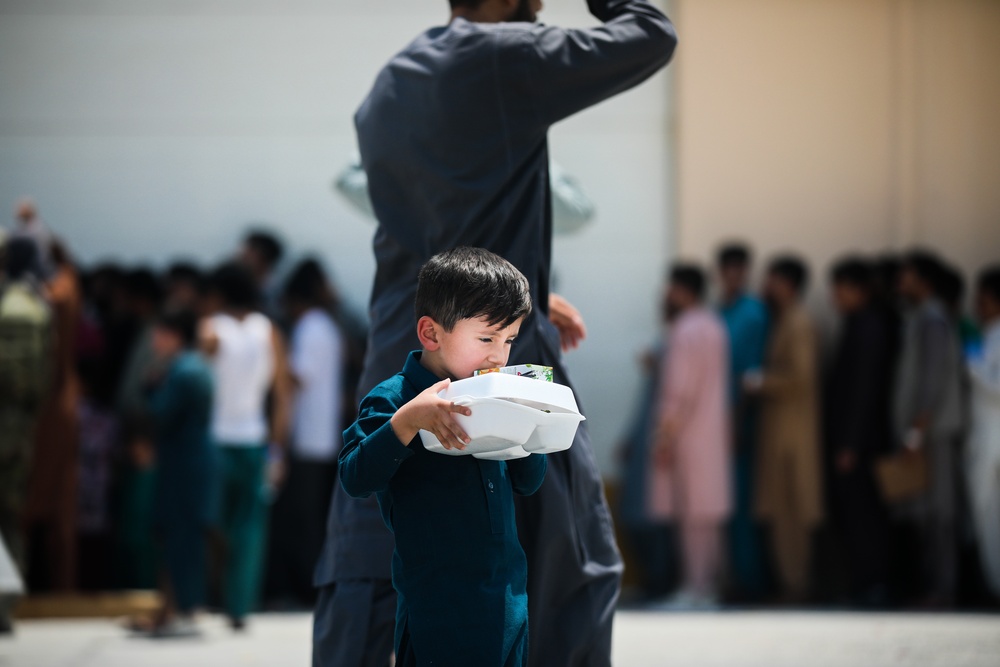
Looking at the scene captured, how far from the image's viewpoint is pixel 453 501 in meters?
2.24

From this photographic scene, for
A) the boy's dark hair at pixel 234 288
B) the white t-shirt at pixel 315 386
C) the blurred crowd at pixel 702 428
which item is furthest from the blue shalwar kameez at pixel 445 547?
the white t-shirt at pixel 315 386

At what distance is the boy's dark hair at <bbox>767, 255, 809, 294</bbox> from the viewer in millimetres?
8008

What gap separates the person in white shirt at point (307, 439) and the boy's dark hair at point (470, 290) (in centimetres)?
537

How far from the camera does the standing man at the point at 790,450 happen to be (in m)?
7.66

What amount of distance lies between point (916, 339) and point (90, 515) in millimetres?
4528

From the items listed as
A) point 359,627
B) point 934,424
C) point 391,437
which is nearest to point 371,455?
point 391,437

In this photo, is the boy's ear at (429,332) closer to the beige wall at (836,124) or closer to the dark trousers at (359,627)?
the dark trousers at (359,627)

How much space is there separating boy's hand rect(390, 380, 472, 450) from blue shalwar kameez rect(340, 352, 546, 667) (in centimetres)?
5

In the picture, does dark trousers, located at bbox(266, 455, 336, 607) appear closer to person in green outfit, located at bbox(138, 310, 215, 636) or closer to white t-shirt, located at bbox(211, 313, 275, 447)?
white t-shirt, located at bbox(211, 313, 275, 447)

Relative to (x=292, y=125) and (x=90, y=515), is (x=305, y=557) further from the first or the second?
(x=292, y=125)

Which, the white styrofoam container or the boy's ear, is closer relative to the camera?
the white styrofoam container

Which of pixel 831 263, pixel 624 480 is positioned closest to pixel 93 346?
pixel 624 480

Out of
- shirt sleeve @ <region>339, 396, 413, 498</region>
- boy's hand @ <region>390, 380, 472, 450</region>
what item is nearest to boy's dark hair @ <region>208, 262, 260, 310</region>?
shirt sleeve @ <region>339, 396, 413, 498</region>

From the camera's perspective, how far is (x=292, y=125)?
878 centimetres
